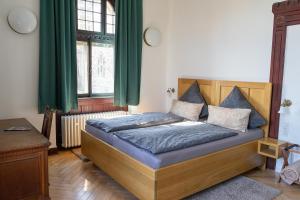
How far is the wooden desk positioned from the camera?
1.82 m

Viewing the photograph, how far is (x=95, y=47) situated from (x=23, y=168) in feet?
8.31

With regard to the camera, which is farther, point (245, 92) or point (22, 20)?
point (245, 92)

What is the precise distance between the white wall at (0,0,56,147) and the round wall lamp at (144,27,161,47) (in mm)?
1801

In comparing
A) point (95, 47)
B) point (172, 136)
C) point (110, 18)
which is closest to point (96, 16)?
point (110, 18)

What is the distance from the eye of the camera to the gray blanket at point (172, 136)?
234cm

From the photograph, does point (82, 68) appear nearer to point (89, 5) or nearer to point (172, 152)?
point (89, 5)

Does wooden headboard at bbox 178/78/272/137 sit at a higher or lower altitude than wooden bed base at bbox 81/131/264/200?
higher

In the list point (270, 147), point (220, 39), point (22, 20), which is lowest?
point (270, 147)

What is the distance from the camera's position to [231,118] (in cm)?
321

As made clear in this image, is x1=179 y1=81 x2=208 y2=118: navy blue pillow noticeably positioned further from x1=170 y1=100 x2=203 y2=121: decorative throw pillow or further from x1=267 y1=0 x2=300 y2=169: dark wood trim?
x1=267 y1=0 x2=300 y2=169: dark wood trim

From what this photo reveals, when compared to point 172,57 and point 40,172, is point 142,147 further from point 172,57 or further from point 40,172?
point 172,57

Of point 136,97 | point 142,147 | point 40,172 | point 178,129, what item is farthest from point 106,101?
point 40,172

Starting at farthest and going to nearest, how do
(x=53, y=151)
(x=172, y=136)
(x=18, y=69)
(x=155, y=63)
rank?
1. (x=155, y=63)
2. (x=53, y=151)
3. (x=18, y=69)
4. (x=172, y=136)

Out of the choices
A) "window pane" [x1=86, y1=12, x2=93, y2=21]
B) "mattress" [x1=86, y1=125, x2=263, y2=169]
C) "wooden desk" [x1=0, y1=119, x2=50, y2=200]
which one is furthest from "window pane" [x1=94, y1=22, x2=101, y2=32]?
"wooden desk" [x1=0, y1=119, x2=50, y2=200]
